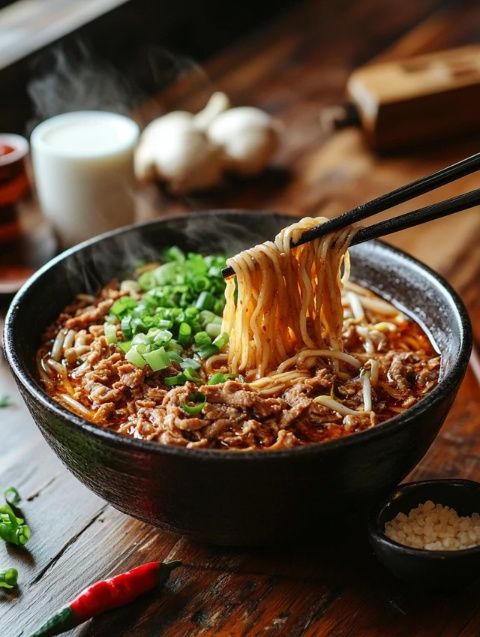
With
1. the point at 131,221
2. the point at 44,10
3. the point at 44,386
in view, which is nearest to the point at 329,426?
the point at 44,386

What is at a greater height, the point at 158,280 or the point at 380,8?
the point at 158,280

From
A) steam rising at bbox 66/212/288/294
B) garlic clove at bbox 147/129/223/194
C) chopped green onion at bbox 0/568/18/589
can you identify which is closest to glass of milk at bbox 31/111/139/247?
garlic clove at bbox 147/129/223/194

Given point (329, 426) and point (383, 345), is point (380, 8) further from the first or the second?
point (329, 426)

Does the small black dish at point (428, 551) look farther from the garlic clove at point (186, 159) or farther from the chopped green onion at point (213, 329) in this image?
the garlic clove at point (186, 159)

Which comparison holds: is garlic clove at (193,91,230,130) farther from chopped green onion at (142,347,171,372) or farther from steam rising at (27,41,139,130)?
chopped green onion at (142,347,171,372)

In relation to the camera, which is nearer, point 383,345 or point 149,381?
point 149,381

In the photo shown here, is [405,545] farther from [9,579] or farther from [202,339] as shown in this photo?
[9,579]

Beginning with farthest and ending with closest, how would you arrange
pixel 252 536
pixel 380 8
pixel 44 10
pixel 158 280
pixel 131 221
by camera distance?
pixel 380 8 → pixel 44 10 → pixel 131 221 → pixel 158 280 → pixel 252 536
